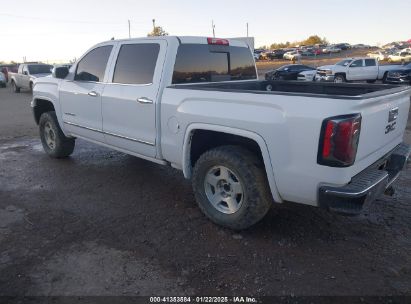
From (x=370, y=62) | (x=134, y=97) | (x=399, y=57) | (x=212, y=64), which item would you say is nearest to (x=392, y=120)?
(x=212, y=64)

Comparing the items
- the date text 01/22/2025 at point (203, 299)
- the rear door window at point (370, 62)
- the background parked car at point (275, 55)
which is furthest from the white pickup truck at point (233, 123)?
the background parked car at point (275, 55)

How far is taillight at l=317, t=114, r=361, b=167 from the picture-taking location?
2.68 m

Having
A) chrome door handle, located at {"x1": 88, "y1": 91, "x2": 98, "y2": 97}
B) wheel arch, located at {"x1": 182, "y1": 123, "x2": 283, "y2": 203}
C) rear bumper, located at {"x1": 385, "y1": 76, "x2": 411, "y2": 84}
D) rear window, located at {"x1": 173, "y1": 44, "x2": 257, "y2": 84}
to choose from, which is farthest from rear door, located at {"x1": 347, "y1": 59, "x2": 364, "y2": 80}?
wheel arch, located at {"x1": 182, "y1": 123, "x2": 283, "y2": 203}

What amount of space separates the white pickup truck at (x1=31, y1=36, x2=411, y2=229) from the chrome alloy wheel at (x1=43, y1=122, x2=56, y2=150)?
712 millimetres

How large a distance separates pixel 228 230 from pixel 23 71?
19.2 m

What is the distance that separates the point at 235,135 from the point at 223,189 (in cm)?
59

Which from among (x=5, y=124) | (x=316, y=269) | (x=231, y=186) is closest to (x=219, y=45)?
(x=231, y=186)

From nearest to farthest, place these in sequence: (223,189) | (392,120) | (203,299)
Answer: (203,299) → (392,120) → (223,189)

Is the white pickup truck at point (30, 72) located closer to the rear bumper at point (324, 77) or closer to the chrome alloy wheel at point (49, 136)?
the chrome alloy wheel at point (49, 136)

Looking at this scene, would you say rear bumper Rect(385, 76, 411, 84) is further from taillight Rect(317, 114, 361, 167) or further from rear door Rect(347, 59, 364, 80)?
taillight Rect(317, 114, 361, 167)

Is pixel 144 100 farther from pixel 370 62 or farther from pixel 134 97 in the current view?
pixel 370 62

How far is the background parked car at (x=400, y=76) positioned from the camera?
16.9m

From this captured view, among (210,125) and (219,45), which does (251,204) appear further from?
(219,45)

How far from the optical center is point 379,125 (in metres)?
3.13
